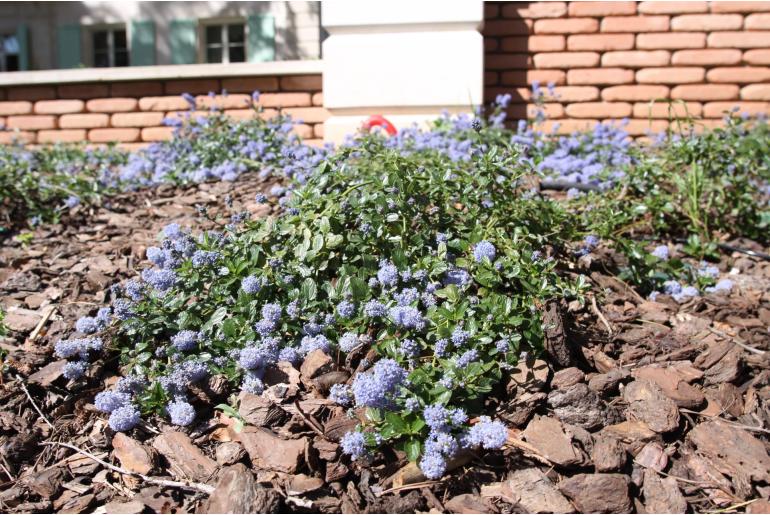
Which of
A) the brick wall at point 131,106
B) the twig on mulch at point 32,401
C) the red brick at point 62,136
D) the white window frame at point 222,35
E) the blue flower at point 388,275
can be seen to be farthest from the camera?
the white window frame at point 222,35

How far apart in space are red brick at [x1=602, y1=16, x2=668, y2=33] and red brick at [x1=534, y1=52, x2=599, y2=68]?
0.70 ft

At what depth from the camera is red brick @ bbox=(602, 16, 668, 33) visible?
196 inches

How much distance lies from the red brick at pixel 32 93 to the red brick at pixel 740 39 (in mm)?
4859

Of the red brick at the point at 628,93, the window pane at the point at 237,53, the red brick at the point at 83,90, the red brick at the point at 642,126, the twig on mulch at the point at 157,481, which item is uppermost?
the window pane at the point at 237,53

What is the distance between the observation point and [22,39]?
8188 millimetres

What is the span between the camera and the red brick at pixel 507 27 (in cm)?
502

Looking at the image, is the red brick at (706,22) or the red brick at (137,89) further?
the red brick at (137,89)

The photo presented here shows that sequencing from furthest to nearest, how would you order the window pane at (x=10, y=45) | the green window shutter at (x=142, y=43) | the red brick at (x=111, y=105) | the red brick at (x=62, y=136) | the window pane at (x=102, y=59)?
the window pane at (x=102, y=59)
the window pane at (x=10, y=45)
the green window shutter at (x=142, y=43)
the red brick at (x=62, y=136)
the red brick at (x=111, y=105)

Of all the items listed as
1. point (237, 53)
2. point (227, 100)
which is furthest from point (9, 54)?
point (227, 100)

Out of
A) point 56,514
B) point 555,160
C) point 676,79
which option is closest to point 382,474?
point 56,514

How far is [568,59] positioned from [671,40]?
712 millimetres

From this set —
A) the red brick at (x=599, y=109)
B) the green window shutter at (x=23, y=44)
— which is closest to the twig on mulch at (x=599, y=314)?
the red brick at (x=599, y=109)

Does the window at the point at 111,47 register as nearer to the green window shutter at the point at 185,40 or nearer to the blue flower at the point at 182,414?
the green window shutter at the point at 185,40

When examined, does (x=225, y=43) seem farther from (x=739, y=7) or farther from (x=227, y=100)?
(x=739, y=7)
